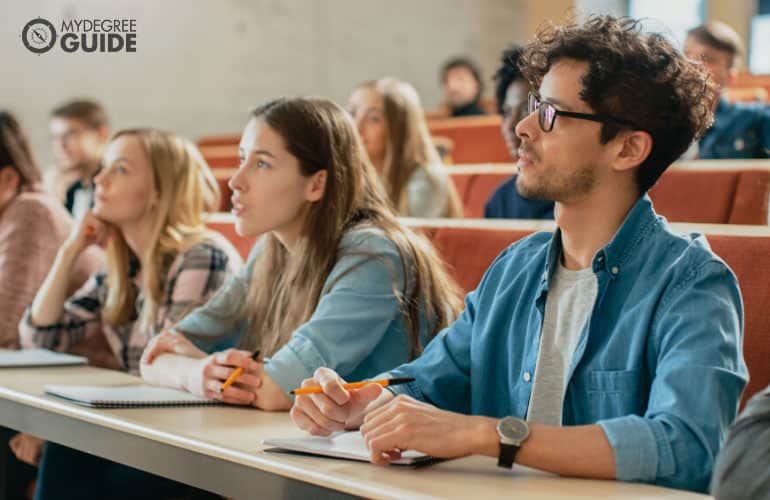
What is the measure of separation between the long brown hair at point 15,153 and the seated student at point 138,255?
0.48 meters

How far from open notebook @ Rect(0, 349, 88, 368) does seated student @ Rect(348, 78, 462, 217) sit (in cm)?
152

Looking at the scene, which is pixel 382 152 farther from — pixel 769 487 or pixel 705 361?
pixel 769 487

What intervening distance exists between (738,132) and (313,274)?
2.61 m

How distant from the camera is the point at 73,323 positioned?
2.96m

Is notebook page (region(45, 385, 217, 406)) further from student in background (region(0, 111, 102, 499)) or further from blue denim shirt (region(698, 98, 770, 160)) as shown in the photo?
blue denim shirt (region(698, 98, 770, 160))

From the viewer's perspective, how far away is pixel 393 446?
56.5 inches

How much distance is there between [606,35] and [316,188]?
0.80 m

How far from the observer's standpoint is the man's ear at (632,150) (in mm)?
1640

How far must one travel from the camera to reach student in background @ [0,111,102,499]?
10.3ft

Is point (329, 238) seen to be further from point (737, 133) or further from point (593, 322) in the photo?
point (737, 133)

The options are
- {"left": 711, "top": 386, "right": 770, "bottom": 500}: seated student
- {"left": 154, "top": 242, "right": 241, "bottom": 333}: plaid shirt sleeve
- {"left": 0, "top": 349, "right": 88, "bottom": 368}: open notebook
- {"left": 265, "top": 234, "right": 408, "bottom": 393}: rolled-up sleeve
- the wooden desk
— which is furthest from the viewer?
{"left": 154, "top": 242, "right": 241, "bottom": 333}: plaid shirt sleeve

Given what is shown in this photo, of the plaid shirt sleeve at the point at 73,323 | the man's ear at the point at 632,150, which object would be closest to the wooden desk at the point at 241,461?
the man's ear at the point at 632,150

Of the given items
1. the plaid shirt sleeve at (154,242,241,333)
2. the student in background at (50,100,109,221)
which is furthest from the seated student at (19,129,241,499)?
the student in background at (50,100,109,221)

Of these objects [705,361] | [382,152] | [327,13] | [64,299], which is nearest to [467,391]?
[705,361]
